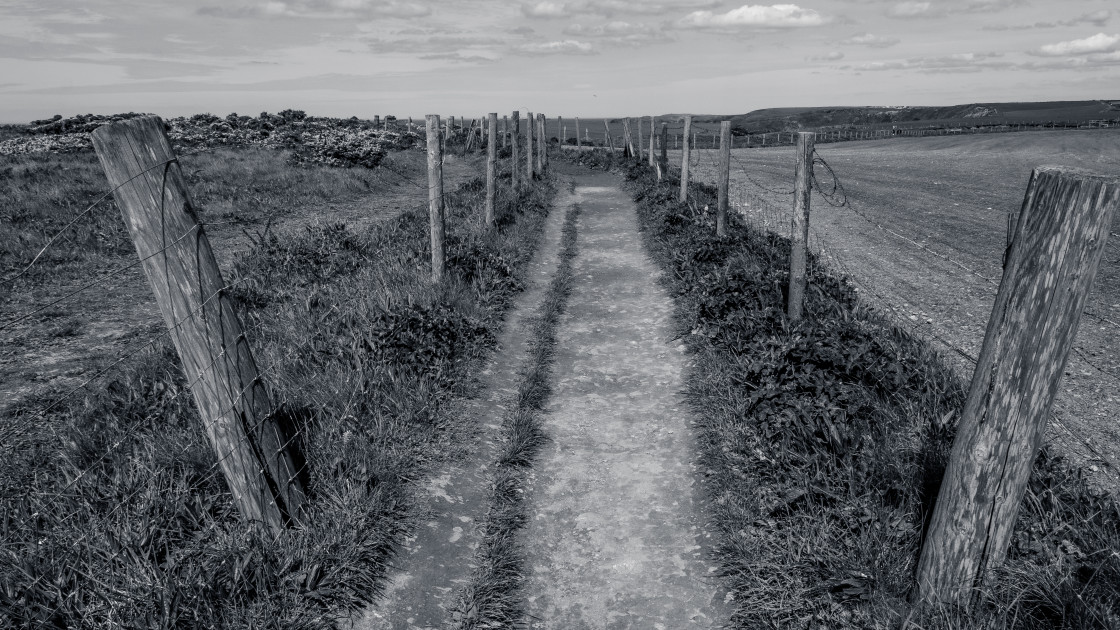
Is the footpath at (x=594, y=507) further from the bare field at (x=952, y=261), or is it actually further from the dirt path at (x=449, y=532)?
the bare field at (x=952, y=261)

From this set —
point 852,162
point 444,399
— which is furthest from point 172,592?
point 852,162

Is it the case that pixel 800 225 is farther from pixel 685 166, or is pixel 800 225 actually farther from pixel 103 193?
pixel 103 193

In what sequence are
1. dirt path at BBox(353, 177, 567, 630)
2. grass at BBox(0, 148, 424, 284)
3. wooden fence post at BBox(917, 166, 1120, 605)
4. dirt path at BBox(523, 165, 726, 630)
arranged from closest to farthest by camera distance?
wooden fence post at BBox(917, 166, 1120, 605)
dirt path at BBox(353, 177, 567, 630)
dirt path at BBox(523, 165, 726, 630)
grass at BBox(0, 148, 424, 284)

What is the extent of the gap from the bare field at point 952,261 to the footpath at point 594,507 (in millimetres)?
2464

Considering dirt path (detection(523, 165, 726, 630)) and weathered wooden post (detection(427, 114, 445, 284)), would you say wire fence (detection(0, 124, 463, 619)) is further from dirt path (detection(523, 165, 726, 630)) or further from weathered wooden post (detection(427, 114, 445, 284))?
weathered wooden post (detection(427, 114, 445, 284))

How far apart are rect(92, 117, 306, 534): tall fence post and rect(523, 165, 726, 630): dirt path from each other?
1.57 meters

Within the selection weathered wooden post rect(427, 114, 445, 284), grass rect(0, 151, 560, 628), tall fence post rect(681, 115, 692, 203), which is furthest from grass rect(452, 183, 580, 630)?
tall fence post rect(681, 115, 692, 203)

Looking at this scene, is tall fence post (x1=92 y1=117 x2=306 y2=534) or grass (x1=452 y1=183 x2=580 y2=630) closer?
tall fence post (x1=92 y1=117 x2=306 y2=534)

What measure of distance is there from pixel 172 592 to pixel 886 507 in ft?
12.4

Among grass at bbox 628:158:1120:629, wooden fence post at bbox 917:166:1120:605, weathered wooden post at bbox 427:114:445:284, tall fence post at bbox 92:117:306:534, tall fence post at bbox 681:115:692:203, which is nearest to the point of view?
wooden fence post at bbox 917:166:1120:605

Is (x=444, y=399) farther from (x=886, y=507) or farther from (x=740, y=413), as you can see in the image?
(x=886, y=507)

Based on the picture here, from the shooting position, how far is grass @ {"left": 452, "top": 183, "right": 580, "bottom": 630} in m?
3.52

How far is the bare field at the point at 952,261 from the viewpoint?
5.53 meters

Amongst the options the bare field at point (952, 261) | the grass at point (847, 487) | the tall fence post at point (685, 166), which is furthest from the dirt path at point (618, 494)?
the tall fence post at point (685, 166)
